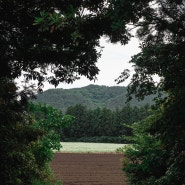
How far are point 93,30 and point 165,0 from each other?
260 centimetres

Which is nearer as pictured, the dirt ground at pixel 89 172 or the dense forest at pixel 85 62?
the dense forest at pixel 85 62

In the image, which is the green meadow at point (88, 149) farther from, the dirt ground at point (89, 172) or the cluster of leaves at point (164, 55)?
the cluster of leaves at point (164, 55)

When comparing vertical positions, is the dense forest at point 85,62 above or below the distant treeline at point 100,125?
above

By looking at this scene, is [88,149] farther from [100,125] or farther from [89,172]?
[100,125]

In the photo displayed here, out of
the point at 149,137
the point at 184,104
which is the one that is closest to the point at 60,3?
the point at 184,104

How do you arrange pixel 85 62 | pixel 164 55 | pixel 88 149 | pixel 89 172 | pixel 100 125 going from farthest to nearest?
pixel 100 125 → pixel 88 149 → pixel 89 172 → pixel 85 62 → pixel 164 55

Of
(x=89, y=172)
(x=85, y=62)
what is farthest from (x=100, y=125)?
(x=85, y=62)

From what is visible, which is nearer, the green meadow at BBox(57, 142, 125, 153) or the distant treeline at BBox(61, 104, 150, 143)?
the green meadow at BBox(57, 142, 125, 153)

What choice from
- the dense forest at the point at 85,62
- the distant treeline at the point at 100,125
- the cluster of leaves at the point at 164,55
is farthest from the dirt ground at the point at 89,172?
the distant treeline at the point at 100,125

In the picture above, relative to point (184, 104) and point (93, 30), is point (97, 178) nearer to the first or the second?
point (93, 30)

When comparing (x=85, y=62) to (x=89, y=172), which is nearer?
(x=85, y=62)

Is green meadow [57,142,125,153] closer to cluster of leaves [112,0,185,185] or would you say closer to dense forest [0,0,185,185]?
dense forest [0,0,185,185]

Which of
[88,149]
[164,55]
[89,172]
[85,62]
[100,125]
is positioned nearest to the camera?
[164,55]

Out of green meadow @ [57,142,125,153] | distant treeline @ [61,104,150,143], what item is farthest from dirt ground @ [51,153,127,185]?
distant treeline @ [61,104,150,143]
